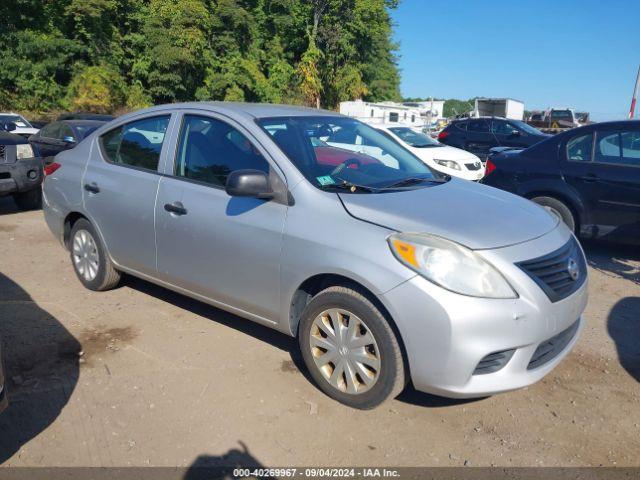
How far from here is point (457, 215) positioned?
313 centimetres

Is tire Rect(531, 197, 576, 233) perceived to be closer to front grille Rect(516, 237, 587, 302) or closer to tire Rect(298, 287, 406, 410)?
front grille Rect(516, 237, 587, 302)

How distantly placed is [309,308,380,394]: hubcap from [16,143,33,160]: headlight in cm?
663

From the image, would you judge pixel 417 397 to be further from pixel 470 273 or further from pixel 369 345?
pixel 470 273

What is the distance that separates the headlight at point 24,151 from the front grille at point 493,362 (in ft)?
24.6

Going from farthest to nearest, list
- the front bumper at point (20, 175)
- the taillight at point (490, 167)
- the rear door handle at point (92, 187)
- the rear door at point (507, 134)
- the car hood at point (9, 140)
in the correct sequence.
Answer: the rear door at point (507, 134), the car hood at point (9, 140), the front bumper at point (20, 175), the taillight at point (490, 167), the rear door handle at point (92, 187)

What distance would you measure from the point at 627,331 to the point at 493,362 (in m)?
2.17

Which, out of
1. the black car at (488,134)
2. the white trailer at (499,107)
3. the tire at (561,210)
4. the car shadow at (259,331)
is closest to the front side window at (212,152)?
the car shadow at (259,331)

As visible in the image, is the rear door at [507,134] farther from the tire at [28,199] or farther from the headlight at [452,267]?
the headlight at [452,267]

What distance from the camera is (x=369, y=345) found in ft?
9.74

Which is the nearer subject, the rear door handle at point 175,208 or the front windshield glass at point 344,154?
the front windshield glass at point 344,154

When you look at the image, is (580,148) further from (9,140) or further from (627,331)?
(9,140)

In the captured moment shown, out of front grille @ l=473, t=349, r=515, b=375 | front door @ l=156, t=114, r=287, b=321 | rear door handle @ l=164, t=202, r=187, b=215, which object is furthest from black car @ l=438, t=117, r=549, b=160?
front grille @ l=473, t=349, r=515, b=375

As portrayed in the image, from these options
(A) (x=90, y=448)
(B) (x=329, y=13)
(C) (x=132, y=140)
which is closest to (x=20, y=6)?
(B) (x=329, y=13)

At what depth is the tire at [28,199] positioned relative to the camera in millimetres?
8406
